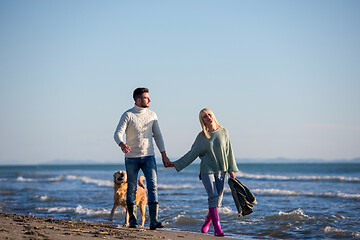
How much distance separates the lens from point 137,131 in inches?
236

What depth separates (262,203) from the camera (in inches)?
454

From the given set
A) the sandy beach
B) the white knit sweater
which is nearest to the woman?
the white knit sweater

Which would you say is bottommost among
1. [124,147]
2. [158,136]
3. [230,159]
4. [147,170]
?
[147,170]

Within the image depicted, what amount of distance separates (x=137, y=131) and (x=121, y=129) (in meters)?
0.22

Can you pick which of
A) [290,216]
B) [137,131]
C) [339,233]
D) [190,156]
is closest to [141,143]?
[137,131]

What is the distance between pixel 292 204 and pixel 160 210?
142 inches

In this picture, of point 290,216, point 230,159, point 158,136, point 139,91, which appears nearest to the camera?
point 230,159

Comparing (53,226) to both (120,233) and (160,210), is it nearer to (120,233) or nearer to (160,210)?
(120,233)

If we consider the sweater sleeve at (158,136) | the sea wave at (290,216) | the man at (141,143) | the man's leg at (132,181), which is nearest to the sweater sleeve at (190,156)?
the man at (141,143)

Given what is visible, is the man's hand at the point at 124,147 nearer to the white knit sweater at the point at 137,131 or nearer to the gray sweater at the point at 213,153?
the white knit sweater at the point at 137,131

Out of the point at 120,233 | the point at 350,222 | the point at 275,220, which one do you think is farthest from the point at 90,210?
the point at 350,222

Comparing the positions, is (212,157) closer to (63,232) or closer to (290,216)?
(63,232)

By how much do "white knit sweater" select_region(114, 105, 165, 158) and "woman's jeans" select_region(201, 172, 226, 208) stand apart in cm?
88

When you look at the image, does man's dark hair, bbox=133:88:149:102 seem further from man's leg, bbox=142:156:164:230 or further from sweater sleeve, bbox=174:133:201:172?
sweater sleeve, bbox=174:133:201:172
